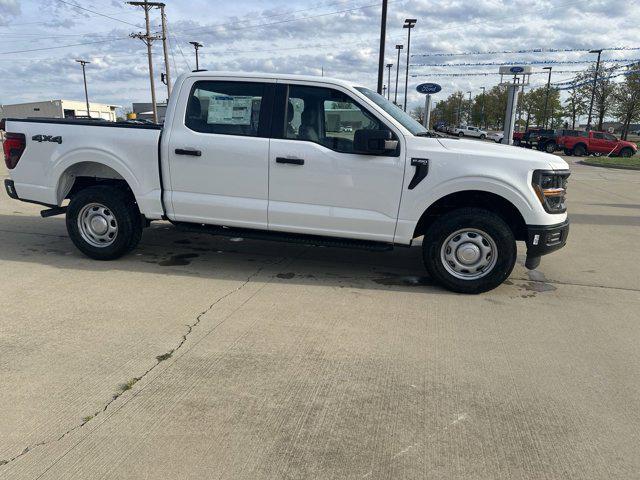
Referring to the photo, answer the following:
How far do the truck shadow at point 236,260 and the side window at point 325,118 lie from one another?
145 centimetres

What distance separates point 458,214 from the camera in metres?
4.86

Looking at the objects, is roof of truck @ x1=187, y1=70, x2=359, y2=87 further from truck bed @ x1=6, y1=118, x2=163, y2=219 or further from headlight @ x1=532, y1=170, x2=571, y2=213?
headlight @ x1=532, y1=170, x2=571, y2=213

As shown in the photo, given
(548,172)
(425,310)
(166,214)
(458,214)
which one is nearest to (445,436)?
(425,310)

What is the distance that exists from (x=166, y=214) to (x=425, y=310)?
289 centimetres

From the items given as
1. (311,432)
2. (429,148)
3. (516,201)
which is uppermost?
(429,148)

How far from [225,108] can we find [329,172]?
4.28 feet

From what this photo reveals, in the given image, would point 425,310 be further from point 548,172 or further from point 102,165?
point 102,165

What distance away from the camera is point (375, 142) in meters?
4.63

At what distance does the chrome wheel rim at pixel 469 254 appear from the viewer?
486 centimetres

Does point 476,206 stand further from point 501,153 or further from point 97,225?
point 97,225

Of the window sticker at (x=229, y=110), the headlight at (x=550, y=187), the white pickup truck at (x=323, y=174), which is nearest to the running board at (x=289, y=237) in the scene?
the white pickup truck at (x=323, y=174)

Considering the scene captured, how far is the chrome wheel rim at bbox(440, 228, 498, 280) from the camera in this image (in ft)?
15.9

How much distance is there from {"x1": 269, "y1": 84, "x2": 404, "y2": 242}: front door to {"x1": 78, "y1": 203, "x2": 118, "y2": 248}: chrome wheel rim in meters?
1.92

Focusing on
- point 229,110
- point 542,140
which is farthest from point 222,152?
point 542,140
